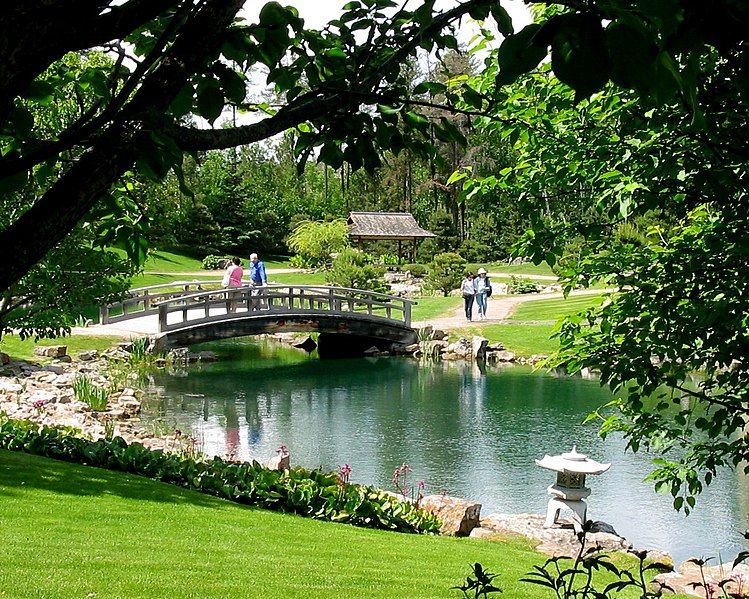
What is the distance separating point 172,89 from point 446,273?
30.8 meters

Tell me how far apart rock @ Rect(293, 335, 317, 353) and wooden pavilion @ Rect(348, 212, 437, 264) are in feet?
49.1

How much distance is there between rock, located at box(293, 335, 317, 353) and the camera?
25.7m

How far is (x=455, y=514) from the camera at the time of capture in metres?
7.85

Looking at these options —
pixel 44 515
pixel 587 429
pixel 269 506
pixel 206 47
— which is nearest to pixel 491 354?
pixel 587 429

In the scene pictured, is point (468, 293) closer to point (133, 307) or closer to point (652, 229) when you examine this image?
point (133, 307)

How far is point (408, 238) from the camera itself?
136 ft

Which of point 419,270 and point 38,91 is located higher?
point 38,91

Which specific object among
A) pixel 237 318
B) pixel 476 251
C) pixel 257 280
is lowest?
pixel 237 318

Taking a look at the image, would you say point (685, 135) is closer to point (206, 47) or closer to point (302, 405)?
point (206, 47)

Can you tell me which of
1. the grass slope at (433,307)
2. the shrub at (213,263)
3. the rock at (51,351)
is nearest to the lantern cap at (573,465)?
the rock at (51,351)

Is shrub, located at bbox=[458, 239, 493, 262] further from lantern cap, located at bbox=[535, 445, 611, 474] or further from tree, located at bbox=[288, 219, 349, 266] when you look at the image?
lantern cap, located at bbox=[535, 445, 611, 474]

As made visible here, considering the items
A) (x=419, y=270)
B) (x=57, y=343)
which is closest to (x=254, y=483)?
(x=57, y=343)

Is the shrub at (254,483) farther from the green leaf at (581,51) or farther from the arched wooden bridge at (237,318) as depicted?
the arched wooden bridge at (237,318)

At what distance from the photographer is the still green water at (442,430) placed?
33.1 feet
